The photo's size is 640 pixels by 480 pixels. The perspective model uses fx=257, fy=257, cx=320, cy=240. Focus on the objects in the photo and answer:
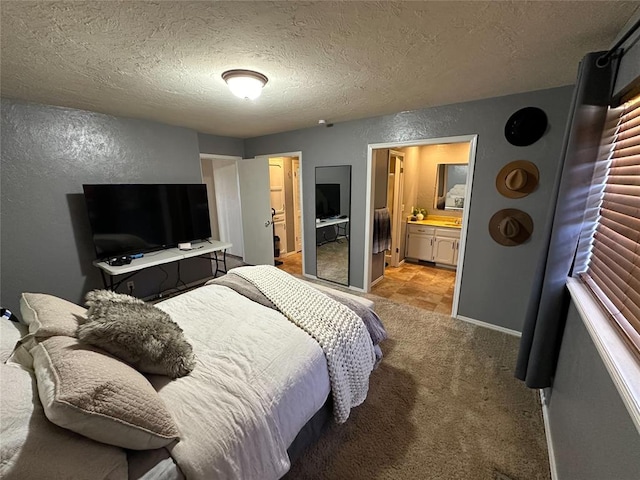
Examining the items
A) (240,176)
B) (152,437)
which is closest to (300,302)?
(152,437)

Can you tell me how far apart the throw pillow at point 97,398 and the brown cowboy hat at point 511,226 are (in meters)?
2.86

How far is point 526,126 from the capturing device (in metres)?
2.24

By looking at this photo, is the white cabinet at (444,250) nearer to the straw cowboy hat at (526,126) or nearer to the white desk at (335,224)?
the white desk at (335,224)

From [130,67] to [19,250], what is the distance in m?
2.20

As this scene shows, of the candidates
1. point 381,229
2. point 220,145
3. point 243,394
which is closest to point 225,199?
point 220,145

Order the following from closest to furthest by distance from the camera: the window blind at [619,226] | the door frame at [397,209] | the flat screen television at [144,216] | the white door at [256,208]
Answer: the window blind at [619,226]
the flat screen television at [144,216]
the door frame at [397,209]
the white door at [256,208]

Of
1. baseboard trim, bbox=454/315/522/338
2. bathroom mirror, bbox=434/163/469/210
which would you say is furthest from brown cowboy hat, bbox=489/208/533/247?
bathroom mirror, bbox=434/163/469/210

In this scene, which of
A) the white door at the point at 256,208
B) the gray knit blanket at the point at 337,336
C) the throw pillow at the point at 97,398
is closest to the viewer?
the throw pillow at the point at 97,398

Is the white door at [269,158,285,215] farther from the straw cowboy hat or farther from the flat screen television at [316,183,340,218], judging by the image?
the straw cowboy hat

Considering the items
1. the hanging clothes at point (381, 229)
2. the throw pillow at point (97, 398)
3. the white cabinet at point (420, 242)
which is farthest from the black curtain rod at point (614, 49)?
the white cabinet at point (420, 242)

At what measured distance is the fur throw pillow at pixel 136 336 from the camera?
1.07 metres

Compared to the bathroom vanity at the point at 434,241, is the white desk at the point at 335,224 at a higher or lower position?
higher

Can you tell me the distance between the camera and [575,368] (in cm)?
132

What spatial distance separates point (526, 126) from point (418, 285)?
7.71 feet
